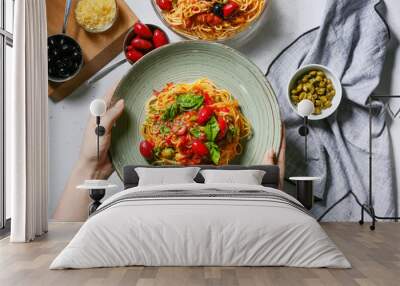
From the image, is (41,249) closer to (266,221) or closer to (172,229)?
(172,229)

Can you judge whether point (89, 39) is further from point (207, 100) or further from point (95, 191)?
point (95, 191)

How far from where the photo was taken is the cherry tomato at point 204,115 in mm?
5844

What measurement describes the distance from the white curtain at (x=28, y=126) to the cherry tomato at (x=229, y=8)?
1.83 meters

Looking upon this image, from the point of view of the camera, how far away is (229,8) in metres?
5.91

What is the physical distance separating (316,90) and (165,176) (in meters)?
1.90

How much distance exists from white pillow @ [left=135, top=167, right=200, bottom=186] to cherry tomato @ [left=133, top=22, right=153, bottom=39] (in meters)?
1.51

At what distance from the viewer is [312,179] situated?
226 inches

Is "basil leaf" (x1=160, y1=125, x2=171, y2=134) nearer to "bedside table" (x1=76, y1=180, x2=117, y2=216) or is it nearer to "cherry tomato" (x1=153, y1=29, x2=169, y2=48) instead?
"bedside table" (x1=76, y1=180, x2=117, y2=216)

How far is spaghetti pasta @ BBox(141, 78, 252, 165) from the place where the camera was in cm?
585

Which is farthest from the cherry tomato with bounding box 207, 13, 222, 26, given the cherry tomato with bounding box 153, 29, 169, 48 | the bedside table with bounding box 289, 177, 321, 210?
the bedside table with bounding box 289, 177, 321, 210

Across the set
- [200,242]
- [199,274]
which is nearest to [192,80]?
[200,242]

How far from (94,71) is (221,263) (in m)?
3.22

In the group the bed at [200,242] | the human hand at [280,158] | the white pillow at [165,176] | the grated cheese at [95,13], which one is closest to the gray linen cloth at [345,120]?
the human hand at [280,158]

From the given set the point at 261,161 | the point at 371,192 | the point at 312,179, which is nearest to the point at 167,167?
the point at 261,161
